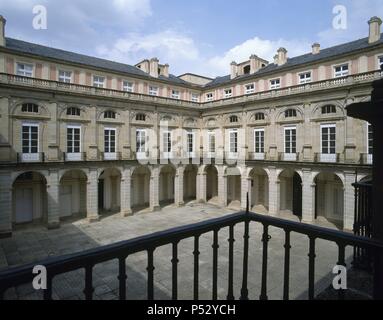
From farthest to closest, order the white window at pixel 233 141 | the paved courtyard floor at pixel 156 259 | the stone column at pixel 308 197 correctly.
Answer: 1. the white window at pixel 233 141
2. the stone column at pixel 308 197
3. the paved courtyard floor at pixel 156 259

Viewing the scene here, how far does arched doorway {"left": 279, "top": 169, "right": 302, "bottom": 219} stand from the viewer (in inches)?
997

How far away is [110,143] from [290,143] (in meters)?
16.4

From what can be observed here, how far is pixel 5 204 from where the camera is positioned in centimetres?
1908

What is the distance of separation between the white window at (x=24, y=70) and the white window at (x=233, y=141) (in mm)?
19348

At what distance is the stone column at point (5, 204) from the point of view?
18.8m

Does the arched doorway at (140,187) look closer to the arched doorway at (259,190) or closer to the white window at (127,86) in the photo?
the white window at (127,86)

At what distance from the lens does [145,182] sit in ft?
97.9

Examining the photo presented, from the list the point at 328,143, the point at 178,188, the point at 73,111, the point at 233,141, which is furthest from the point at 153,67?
the point at 328,143

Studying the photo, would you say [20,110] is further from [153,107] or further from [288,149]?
[288,149]

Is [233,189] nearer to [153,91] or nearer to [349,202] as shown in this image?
[349,202]

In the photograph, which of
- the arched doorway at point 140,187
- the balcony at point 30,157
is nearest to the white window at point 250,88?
the arched doorway at point 140,187

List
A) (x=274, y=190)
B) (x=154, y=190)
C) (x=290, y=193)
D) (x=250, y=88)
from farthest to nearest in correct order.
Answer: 1. (x=250, y=88)
2. (x=154, y=190)
3. (x=290, y=193)
4. (x=274, y=190)
